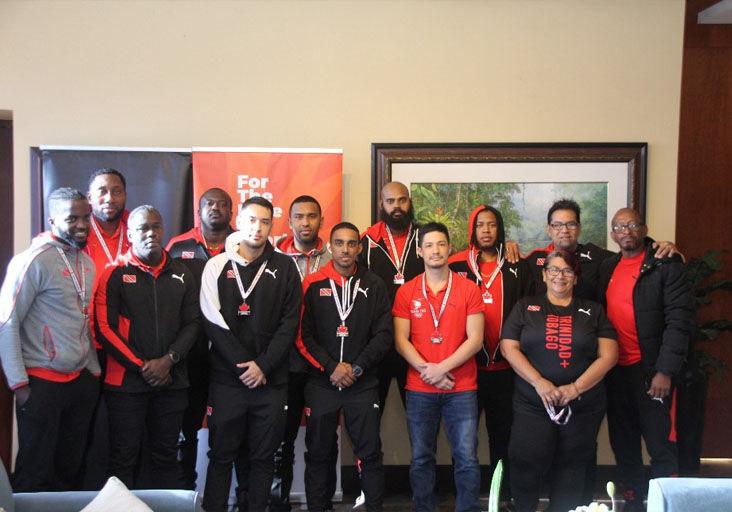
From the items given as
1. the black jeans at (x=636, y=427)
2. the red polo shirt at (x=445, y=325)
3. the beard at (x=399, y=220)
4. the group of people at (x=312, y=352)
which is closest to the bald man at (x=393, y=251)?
the beard at (x=399, y=220)

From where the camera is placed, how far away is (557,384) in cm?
355

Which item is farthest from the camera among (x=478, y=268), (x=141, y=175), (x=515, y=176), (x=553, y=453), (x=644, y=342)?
(x=515, y=176)

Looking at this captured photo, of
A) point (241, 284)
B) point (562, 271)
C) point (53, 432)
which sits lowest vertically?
point (53, 432)

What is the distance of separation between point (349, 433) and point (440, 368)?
24.5 inches

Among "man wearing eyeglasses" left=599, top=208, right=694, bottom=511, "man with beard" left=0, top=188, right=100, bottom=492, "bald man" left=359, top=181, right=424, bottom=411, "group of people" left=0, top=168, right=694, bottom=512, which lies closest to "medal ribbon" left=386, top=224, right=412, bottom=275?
"bald man" left=359, top=181, right=424, bottom=411

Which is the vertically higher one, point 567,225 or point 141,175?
point 141,175

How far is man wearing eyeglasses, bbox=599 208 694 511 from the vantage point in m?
3.77

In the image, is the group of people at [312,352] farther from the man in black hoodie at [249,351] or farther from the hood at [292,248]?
the hood at [292,248]

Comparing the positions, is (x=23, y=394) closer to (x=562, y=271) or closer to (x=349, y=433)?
(x=349, y=433)

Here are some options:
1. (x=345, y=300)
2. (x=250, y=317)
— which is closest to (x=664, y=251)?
(x=345, y=300)

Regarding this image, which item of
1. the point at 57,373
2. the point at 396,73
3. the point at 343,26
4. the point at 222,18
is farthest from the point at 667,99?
the point at 57,373

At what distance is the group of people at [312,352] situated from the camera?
345cm

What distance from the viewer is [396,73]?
4.83m

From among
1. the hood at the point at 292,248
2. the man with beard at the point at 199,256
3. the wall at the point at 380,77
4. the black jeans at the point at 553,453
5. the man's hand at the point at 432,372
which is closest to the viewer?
the black jeans at the point at 553,453
